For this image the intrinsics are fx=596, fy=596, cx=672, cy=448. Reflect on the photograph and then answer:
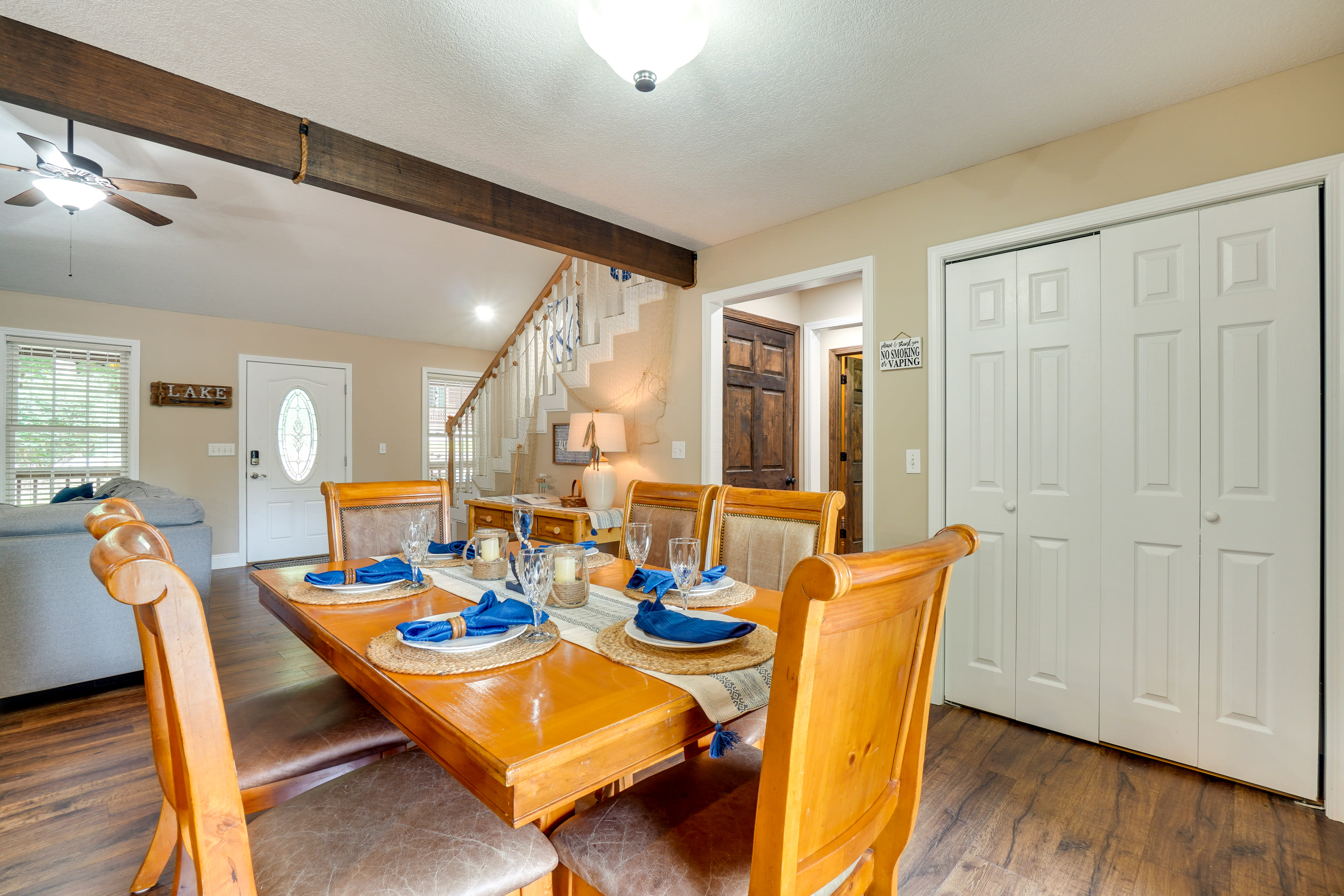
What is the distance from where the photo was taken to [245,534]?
5414mm

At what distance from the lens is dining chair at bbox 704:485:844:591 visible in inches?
68.3

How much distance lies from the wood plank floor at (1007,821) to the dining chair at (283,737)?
0.44 metres

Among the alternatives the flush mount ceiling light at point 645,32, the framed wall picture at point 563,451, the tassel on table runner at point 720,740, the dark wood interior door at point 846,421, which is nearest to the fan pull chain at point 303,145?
the flush mount ceiling light at point 645,32

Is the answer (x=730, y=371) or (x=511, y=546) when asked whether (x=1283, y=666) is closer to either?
(x=511, y=546)

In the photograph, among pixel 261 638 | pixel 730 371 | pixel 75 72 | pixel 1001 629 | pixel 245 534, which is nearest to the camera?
pixel 75 72

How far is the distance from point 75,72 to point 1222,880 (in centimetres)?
397

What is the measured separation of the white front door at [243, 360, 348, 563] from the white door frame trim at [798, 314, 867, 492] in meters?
4.40

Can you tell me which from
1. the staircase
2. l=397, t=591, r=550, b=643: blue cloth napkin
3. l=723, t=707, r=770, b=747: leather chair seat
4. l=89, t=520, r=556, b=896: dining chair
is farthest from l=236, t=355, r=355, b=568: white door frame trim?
l=723, t=707, r=770, b=747: leather chair seat

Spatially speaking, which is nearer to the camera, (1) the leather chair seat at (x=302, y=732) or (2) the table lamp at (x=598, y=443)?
(1) the leather chair seat at (x=302, y=732)

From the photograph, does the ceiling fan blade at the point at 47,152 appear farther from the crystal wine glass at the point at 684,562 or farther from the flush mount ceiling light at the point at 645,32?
the crystal wine glass at the point at 684,562

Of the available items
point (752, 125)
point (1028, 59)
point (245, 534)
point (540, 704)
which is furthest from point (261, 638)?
point (1028, 59)

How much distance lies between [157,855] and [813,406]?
163 inches

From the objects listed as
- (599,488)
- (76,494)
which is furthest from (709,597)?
(76,494)

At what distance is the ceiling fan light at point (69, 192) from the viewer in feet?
9.36
